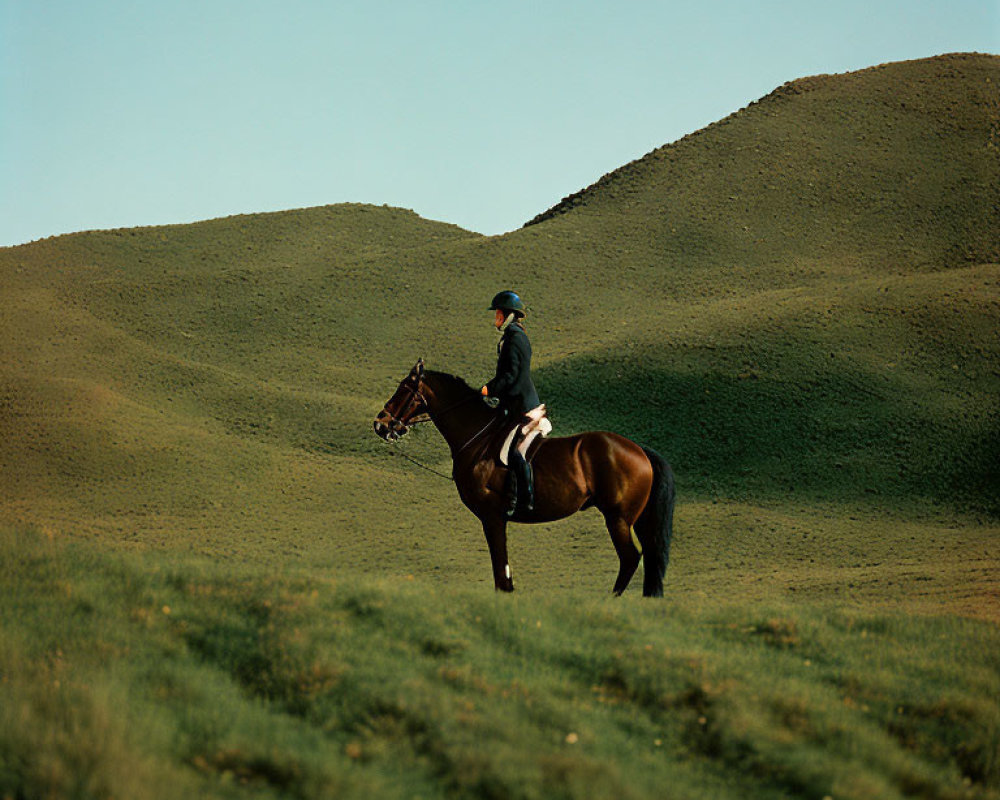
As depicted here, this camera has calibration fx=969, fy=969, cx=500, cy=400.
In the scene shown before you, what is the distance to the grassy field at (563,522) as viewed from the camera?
9.34 metres

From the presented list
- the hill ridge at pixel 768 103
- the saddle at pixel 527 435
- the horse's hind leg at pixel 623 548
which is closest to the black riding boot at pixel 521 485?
the saddle at pixel 527 435

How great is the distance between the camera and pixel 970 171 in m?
114

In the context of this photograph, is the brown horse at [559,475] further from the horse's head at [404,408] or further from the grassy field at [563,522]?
the grassy field at [563,522]

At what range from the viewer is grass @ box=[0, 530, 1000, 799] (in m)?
8.38

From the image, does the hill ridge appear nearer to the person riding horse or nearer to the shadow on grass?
the shadow on grass

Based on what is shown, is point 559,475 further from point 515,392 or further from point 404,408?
point 404,408

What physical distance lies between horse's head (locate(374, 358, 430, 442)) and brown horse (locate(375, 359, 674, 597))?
0.02 metres

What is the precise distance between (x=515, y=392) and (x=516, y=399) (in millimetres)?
225

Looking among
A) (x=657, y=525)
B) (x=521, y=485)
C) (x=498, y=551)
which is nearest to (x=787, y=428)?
(x=657, y=525)

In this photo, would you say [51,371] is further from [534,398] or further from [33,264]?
[534,398]

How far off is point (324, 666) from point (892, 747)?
5.98m

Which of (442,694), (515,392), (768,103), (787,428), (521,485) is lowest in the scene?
(442,694)

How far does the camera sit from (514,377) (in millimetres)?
15188

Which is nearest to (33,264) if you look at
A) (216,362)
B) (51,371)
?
(216,362)
